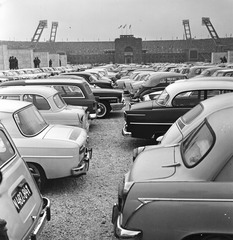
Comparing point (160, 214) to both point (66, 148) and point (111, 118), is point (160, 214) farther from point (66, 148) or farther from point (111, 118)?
point (111, 118)

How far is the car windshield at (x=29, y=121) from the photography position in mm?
5324

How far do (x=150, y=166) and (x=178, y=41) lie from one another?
107m

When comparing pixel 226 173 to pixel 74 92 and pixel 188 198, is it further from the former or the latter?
pixel 74 92

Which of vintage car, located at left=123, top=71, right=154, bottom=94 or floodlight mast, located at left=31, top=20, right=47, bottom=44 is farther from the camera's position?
floodlight mast, located at left=31, top=20, right=47, bottom=44

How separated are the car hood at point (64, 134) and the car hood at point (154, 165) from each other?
167 centimetres

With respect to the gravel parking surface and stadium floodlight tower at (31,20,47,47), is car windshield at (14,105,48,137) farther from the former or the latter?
stadium floodlight tower at (31,20,47,47)

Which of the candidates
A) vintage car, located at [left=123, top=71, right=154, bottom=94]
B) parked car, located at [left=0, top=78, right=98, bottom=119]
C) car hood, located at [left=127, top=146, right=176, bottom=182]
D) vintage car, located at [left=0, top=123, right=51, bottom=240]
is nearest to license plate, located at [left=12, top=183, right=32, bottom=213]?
vintage car, located at [left=0, top=123, right=51, bottom=240]

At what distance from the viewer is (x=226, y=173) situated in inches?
120

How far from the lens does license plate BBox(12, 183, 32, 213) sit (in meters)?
3.01

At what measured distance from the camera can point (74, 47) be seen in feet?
360

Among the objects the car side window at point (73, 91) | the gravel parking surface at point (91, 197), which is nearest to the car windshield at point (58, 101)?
the gravel parking surface at point (91, 197)

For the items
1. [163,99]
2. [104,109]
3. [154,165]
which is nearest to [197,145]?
[154,165]

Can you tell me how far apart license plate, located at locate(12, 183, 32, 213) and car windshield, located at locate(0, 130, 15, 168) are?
0.28m

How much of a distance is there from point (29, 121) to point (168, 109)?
115 inches
